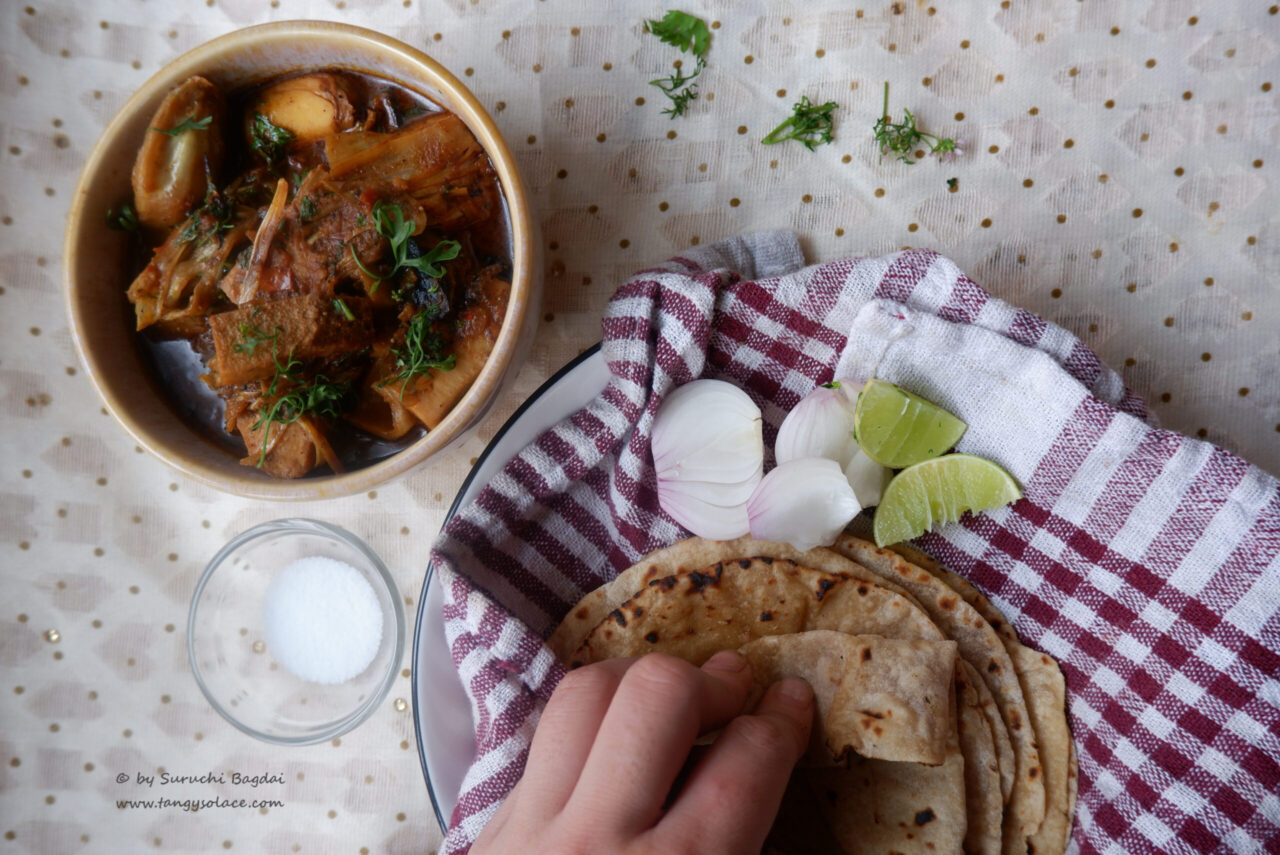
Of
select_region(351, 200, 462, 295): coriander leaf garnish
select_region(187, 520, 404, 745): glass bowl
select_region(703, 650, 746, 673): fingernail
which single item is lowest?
select_region(187, 520, 404, 745): glass bowl

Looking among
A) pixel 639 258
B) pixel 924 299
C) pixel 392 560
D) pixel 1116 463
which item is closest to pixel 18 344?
pixel 392 560

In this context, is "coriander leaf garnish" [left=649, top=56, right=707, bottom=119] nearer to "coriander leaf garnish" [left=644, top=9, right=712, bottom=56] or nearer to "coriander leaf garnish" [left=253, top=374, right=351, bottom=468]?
"coriander leaf garnish" [left=644, top=9, right=712, bottom=56]

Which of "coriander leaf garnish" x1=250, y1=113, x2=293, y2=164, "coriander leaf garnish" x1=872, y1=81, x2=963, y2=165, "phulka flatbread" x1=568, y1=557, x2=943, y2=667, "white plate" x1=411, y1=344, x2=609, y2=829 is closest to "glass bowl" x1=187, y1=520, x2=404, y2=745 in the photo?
"white plate" x1=411, y1=344, x2=609, y2=829

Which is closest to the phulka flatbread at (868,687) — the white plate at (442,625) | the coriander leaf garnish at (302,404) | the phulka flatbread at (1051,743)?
the phulka flatbread at (1051,743)

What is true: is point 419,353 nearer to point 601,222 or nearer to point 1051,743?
point 601,222

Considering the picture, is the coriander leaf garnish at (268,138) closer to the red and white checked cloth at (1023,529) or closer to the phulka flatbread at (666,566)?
the red and white checked cloth at (1023,529)
